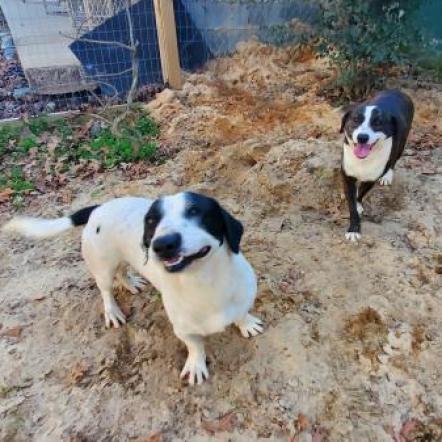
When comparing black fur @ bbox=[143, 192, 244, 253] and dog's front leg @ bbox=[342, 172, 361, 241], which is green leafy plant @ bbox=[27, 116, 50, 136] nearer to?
dog's front leg @ bbox=[342, 172, 361, 241]

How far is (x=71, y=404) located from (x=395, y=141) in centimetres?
268

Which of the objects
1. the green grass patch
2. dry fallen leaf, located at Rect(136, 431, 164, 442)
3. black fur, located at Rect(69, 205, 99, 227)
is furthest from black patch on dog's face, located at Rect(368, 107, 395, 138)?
the green grass patch

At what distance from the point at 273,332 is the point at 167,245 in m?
1.18

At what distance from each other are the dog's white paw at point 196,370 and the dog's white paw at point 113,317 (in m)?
0.56

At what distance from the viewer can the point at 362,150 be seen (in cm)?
295

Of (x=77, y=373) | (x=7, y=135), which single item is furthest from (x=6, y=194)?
(x=77, y=373)

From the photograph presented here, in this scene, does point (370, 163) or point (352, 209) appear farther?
point (352, 209)

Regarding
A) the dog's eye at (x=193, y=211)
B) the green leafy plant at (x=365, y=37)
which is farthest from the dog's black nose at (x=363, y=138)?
the green leafy plant at (x=365, y=37)

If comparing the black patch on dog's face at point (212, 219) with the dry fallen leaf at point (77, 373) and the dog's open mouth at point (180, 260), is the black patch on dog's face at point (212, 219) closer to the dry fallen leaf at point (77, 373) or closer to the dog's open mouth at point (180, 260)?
the dog's open mouth at point (180, 260)

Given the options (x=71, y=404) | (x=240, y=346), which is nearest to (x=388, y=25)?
(x=240, y=346)

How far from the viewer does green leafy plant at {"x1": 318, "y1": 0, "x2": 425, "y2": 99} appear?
15.2ft

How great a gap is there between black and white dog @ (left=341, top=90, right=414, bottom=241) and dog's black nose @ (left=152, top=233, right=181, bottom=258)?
179cm

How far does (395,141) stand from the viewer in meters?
3.11

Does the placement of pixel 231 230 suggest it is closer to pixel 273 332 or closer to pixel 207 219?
pixel 207 219
